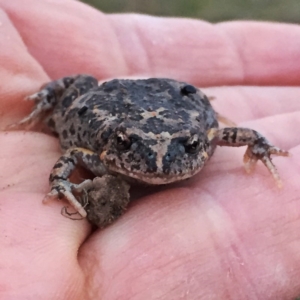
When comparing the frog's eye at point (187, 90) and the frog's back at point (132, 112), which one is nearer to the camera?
the frog's back at point (132, 112)

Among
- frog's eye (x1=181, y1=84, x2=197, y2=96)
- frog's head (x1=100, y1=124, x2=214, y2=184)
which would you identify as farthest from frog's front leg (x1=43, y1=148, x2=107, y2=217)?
frog's eye (x1=181, y1=84, x2=197, y2=96)

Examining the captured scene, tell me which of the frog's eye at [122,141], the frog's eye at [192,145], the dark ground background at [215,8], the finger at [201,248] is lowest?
the dark ground background at [215,8]

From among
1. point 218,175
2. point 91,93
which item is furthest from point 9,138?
point 218,175

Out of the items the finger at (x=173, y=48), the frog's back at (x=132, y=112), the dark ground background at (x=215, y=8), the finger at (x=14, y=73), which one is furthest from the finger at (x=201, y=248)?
the dark ground background at (x=215, y=8)

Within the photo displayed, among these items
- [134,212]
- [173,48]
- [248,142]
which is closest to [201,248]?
[134,212]

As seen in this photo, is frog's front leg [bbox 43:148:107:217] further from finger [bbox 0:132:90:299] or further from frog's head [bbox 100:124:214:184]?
frog's head [bbox 100:124:214:184]

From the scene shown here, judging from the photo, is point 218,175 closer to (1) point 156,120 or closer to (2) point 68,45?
(1) point 156,120

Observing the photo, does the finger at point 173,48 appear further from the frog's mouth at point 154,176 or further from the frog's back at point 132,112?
the frog's mouth at point 154,176
